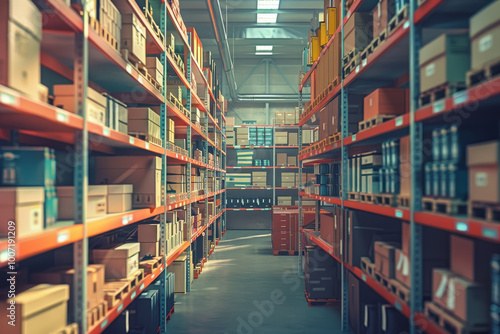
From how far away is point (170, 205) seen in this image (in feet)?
13.1

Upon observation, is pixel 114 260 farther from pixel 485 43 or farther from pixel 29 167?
pixel 485 43

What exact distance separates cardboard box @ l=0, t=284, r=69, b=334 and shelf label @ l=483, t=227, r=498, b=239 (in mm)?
2035

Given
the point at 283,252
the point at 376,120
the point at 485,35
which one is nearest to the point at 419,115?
the point at 485,35

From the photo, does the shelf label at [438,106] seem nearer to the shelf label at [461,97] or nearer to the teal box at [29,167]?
the shelf label at [461,97]

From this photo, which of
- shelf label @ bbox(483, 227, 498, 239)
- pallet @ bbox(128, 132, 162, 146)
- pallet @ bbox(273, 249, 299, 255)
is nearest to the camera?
shelf label @ bbox(483, 227, 498, 239)

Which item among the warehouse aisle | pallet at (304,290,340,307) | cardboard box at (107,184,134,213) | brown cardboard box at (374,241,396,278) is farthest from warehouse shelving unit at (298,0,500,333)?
cardboard box at (107,184,134,213)

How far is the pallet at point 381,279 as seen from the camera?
106 inches

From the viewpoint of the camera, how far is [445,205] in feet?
6.65

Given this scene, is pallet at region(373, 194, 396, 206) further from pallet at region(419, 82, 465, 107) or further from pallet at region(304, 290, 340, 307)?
pallet at region(304, 290, 340, 307)

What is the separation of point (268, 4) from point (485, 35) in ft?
25.2

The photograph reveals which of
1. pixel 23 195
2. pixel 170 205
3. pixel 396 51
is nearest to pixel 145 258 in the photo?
pixel 170 205

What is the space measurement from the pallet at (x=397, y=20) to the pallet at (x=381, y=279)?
5.64 ft

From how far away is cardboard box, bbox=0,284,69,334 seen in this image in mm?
1754

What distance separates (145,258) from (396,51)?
113 inches
